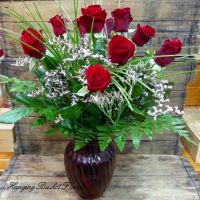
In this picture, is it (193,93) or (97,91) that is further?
(193,93)

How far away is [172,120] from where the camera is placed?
32.7 inches

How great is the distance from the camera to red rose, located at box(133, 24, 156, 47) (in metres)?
0.75

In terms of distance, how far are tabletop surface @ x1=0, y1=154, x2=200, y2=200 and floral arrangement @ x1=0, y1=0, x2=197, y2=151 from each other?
1.05 feet

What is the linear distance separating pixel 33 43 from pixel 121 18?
256 mm

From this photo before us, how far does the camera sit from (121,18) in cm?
75

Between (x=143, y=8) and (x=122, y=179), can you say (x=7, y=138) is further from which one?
(x=143, y=8)

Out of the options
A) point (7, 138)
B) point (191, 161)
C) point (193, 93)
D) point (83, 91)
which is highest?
point (83, 91)

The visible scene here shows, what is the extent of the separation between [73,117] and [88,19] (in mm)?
281

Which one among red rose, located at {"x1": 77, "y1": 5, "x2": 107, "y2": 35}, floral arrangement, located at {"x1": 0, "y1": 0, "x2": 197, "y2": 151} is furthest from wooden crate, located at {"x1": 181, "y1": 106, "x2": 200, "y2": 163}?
red rose, located at {"x1": 77, "y1": 5, "x2": 107, "y2": 35}

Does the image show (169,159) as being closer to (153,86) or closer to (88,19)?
(153,86)

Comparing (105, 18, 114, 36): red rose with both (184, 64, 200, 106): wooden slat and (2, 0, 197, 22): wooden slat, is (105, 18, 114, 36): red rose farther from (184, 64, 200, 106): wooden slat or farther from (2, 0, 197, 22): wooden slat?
(184, 64, 200, 106): wooden slat

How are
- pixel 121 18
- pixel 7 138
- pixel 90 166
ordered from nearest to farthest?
pixel 121 18 → pixel 90 166 → pixel 7 138

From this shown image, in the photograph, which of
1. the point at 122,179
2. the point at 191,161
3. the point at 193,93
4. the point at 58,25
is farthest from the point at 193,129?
the point at 58,25

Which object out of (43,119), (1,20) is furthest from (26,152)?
(1,20)
